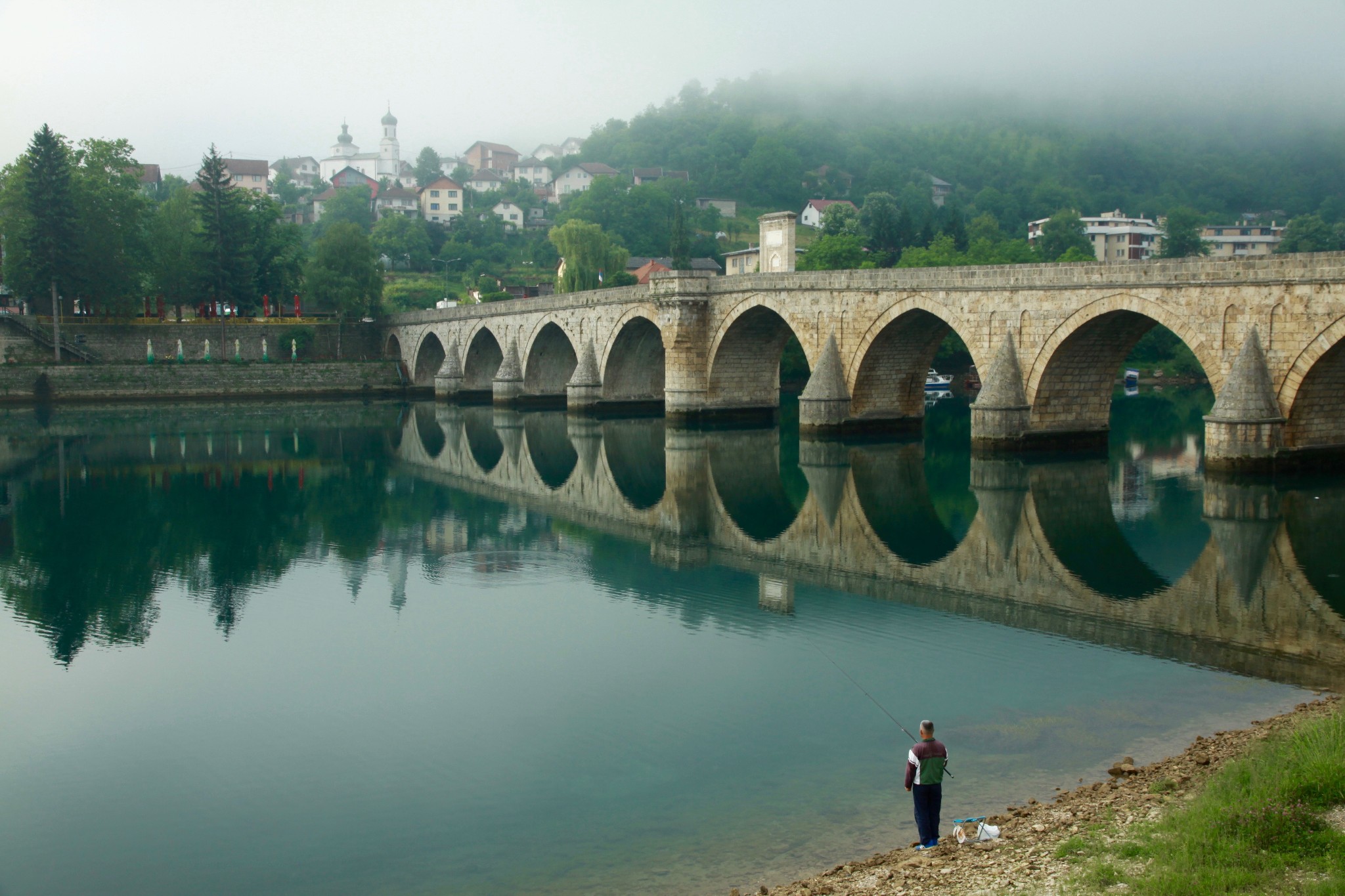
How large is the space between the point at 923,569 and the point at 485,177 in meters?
146

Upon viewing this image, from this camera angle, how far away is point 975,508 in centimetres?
2200

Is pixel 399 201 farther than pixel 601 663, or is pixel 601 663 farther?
pixel 399 201

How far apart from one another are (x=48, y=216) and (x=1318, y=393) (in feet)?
169

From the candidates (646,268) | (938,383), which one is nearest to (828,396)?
(938,383)

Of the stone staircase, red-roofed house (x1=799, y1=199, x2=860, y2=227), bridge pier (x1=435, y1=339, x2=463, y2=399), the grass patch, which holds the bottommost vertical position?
the grass patch

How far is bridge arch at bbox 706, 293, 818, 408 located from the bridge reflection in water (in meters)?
5.07

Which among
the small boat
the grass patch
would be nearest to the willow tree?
the small boat

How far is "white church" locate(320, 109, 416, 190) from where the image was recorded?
172 m

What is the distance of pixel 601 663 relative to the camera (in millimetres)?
12719

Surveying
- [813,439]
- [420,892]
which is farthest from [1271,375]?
[420,892]

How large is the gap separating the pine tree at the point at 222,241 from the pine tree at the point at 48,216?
299 inches

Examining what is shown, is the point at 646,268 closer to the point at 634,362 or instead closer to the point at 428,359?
the point at 428,359

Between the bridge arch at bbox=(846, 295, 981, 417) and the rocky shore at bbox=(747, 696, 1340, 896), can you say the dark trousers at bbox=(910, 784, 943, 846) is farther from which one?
the bridge arch at bbox=(846, 295, 981, 417)

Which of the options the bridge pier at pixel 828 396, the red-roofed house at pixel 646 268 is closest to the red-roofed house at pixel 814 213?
the red-roofed house at pixel 646 268
